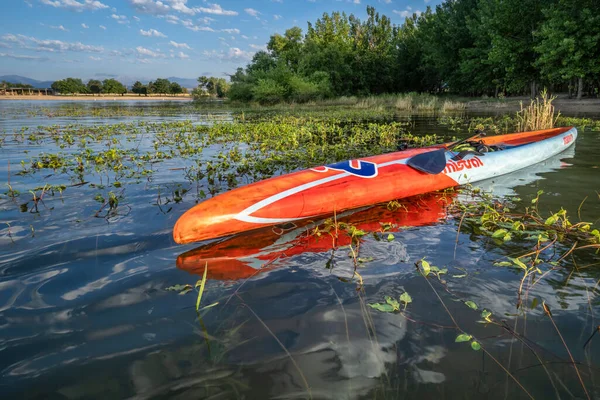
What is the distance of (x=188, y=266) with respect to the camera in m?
3.24

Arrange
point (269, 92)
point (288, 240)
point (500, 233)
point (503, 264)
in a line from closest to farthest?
point (503, 264), point (500, 233), point (288, 240), point (269, 92)

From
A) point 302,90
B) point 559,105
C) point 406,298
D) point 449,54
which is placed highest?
point 449,54

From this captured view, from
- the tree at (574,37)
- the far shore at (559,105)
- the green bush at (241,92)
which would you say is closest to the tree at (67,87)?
the green bush at (241,92)

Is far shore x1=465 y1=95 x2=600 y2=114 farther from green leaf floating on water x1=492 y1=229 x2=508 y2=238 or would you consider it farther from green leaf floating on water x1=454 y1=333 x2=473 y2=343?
green leaf floating on water x1=454 y1=333 x2=473 y2=343

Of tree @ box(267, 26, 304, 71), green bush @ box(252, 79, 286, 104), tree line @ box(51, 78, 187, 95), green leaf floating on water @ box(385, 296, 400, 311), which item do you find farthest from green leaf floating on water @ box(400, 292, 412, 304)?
tree line @ box(51, 78, 187, 95)

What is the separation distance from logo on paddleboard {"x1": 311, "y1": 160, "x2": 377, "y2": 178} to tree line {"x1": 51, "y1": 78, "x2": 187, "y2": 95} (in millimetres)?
121459

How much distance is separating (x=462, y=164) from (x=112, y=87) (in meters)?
124

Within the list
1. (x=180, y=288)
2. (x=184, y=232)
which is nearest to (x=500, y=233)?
(x=180, y=288)

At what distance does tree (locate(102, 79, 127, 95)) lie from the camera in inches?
4188

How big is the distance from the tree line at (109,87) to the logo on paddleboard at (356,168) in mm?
121459

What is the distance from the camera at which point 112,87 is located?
107m

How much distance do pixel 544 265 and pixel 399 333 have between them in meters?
1.79

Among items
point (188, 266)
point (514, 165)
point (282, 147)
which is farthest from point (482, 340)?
point (282, 147)

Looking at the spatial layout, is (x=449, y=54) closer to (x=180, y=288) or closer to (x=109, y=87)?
(x=180, y=288)
